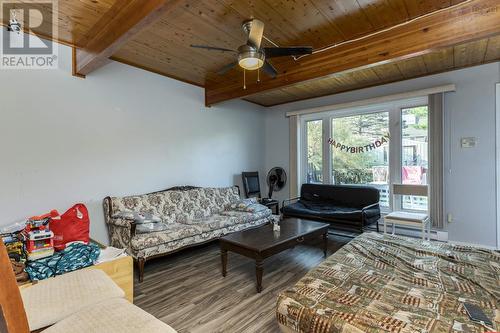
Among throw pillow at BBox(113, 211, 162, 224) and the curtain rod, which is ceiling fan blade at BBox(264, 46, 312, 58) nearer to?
throw pillow at BBox(113, 211, 162, 224)

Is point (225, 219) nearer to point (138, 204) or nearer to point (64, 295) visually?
point (138, 204)

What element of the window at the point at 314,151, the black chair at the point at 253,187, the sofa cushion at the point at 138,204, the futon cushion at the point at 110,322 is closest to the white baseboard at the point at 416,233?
the window at the point at 314,151

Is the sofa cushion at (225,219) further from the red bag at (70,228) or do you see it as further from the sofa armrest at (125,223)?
the red bag at (70,228)

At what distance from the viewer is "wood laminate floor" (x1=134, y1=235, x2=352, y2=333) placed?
1979 mm

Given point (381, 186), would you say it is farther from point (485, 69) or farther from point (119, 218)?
point (119, 218)

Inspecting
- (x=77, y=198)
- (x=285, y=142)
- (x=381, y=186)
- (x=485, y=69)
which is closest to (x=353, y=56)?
(x=485, y=69)

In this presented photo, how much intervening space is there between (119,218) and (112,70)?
1.95 meters

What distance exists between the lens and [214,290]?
8.07 feet

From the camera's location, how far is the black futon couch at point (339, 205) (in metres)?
3.67

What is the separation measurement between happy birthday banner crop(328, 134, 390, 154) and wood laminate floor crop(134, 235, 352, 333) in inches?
84.1

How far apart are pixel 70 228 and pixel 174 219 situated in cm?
144

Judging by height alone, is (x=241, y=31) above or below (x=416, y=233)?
above

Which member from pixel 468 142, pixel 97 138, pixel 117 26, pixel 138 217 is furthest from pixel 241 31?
pixel 468 142

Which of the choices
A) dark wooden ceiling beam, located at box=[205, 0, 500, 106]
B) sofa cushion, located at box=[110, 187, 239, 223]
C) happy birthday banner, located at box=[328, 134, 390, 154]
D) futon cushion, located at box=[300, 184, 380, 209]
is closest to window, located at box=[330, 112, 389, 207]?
happy birthday banner, located at box=[328, 134, 390, 154]
